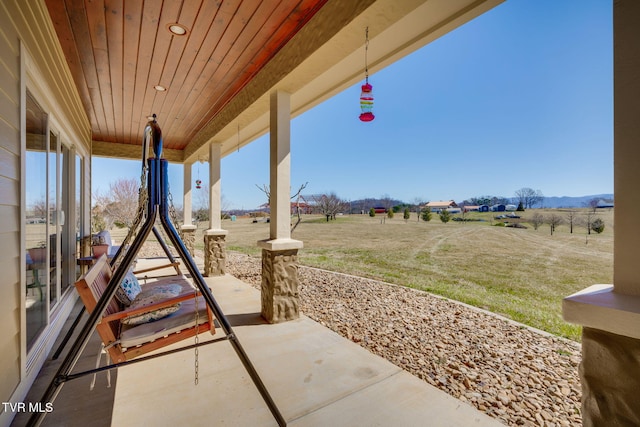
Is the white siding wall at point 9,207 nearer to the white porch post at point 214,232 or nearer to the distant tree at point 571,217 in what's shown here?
the white porch post at point 214,232

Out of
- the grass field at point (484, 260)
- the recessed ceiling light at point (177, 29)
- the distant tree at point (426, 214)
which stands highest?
the recessed ceiling light at point (177, 29)

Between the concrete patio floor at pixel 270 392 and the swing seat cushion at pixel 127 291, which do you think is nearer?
the concrete patio floor at pixel 270 392

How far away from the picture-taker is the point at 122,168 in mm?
16547

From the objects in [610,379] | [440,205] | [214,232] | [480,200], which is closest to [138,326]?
[610,379]

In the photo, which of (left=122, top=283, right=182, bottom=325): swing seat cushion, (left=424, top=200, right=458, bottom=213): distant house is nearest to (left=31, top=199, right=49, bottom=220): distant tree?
(left=122, top=283, right=182, bottom=325): swing seat cushion

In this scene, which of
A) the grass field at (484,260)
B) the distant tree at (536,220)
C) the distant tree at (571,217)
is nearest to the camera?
the grass field at (484,260)

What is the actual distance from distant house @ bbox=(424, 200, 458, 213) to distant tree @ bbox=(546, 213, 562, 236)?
216 inches

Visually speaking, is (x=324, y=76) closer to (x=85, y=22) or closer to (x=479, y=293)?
(x=85, y=22)

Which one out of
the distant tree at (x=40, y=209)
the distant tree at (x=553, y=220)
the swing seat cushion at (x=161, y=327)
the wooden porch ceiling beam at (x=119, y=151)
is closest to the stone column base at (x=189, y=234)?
the wooden porch ceiling beam at (x=119, y=151)

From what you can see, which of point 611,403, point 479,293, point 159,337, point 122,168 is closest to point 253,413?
point 159,337

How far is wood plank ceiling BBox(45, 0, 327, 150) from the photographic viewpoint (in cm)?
214

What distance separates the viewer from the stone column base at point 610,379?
0.88m

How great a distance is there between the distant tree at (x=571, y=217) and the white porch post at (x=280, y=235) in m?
7.80

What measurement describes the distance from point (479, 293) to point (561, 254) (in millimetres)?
4730
